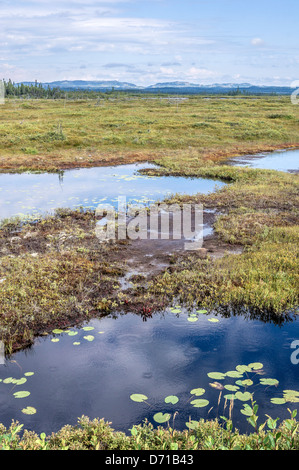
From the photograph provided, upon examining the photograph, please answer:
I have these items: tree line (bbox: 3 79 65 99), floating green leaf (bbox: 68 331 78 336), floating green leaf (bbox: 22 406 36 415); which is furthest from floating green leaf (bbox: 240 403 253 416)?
tree line (bbox: 3 79 65 99)

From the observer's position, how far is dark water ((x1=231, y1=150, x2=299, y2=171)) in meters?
30.3

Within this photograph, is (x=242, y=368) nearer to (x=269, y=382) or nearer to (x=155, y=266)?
(x=269, y=382)

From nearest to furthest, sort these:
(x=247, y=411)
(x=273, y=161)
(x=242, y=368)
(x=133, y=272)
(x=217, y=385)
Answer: (x=247, y=411) < (x=217, y=385) < (x=242, y=368) < (x=133, y=272) < (x=273, y=161)

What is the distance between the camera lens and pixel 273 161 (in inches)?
1315

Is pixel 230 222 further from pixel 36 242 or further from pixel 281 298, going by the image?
pixel 36 242

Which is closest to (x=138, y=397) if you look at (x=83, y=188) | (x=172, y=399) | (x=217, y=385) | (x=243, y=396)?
(x=172, y=399)

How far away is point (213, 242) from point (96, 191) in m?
10.1

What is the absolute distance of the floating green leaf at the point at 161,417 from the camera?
6.05 meters

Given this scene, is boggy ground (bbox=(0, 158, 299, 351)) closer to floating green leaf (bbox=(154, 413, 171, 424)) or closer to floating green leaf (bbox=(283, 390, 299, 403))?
floating green leaf (bbox=(283, 390, 299, 403))

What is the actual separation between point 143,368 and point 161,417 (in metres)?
1.40

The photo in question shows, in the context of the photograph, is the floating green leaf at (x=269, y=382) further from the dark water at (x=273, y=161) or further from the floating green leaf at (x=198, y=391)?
the dark water at (x=273, y=161)

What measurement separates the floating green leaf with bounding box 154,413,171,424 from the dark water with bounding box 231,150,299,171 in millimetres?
26127

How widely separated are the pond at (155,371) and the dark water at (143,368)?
0.02 meters
